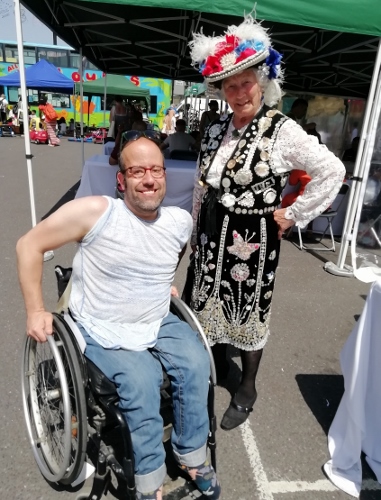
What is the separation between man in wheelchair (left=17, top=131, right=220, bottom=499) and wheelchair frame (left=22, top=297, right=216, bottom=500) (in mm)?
57

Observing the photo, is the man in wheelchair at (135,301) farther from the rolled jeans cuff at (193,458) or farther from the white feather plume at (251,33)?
the white feather plume at (251,33)

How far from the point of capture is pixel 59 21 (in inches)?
207

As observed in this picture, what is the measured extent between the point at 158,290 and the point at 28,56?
70.4ft

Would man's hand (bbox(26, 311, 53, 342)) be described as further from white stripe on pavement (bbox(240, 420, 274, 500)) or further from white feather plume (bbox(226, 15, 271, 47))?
white feather plume (bbox(226, 15, 271, 47))

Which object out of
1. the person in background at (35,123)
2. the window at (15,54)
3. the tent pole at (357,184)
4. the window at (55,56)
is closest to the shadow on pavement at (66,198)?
the tent pole at (357,184)

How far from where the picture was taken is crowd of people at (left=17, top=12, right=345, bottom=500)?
1.53m

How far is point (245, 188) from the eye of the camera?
1.80 meters

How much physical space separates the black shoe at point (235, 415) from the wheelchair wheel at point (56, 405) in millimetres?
817

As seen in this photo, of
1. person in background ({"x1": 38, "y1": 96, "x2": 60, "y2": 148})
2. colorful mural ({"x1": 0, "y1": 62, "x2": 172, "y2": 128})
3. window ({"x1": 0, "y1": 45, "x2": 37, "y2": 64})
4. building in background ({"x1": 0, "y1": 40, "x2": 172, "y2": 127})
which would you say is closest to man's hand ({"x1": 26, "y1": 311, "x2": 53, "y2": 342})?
person in background ({"x1": 38, "y1": 96, "x2": 60, "y2": 148})

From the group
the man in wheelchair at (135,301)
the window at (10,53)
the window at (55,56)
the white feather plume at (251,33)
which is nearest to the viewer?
the man in wheelchair at (135,301)

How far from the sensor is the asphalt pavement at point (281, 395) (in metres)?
1.79

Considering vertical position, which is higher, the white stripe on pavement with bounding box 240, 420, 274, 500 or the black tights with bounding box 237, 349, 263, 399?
the black tights with bounding box 237, 349, 263, 399

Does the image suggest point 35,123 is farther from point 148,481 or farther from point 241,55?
point 148,481

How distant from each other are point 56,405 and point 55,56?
21356 mm
